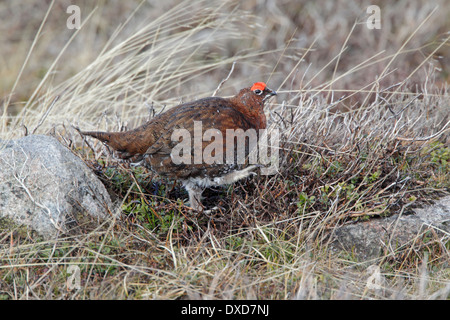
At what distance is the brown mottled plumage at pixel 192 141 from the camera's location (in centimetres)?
338

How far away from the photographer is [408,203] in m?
3.46

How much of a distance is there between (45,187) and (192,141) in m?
0.95

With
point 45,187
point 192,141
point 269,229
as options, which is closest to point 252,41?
point 192,141

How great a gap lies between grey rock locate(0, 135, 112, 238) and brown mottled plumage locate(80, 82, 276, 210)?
27 cm

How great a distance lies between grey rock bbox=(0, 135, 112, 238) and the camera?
311 centimetres

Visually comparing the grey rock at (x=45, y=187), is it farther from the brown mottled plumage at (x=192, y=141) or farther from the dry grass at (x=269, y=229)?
the brown mottled plumage at (x=192, y=141)

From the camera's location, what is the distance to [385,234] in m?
3.32

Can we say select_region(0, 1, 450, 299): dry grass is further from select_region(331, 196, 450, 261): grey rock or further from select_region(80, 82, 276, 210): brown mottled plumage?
select_region(80, 82, 276, 210): brown mottled plumage

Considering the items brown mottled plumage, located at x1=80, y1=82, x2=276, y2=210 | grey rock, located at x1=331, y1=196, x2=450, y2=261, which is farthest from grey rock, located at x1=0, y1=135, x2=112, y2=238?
grey rock, located at x1=331, y1=196, x2=450, y2=261

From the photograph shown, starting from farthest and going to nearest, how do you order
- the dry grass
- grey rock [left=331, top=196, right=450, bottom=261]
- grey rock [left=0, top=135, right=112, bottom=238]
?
grey rock [left=331, top=196, right=450, bottom=261], grey rock [left=0, top=135, right=112, bottom=238], the dry grass

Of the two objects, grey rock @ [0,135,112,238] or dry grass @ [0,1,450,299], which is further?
grey rock @ [0,135,112,238]

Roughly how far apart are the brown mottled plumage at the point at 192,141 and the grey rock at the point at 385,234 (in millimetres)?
763

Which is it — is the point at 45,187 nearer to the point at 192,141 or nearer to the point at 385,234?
the point at 192,141

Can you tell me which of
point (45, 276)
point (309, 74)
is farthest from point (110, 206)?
point (309, 74)
